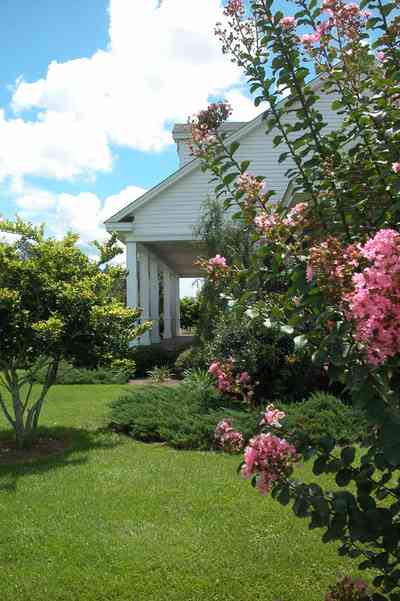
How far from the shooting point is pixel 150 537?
13.6 ft

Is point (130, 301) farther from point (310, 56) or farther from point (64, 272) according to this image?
point (310, 56)

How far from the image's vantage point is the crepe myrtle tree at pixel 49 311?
6.92 m

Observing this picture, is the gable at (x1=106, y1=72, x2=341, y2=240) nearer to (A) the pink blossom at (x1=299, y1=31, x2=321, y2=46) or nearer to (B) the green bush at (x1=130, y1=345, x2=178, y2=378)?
(B) the green bush at (x1=130, y1=345, x2=178, y2=378)

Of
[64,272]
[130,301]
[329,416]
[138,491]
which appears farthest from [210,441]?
[130,301]

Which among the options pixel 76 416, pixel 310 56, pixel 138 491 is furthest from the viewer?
pixel 76 416

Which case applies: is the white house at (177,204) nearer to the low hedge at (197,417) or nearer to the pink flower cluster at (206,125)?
the low hedge at (197,417)

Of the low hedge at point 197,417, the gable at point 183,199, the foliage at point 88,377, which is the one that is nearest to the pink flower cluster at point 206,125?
the low hedge at point 197,417

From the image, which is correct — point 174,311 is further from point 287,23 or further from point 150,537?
point 287,23

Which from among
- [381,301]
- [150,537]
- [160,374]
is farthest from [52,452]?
[160,374]

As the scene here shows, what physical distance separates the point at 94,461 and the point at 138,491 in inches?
49.8

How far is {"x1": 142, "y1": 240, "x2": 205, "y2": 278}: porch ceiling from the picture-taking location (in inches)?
618

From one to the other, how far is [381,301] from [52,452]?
20.5 feet

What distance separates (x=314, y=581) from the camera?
3529 mm

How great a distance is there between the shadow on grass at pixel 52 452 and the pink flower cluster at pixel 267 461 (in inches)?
155
